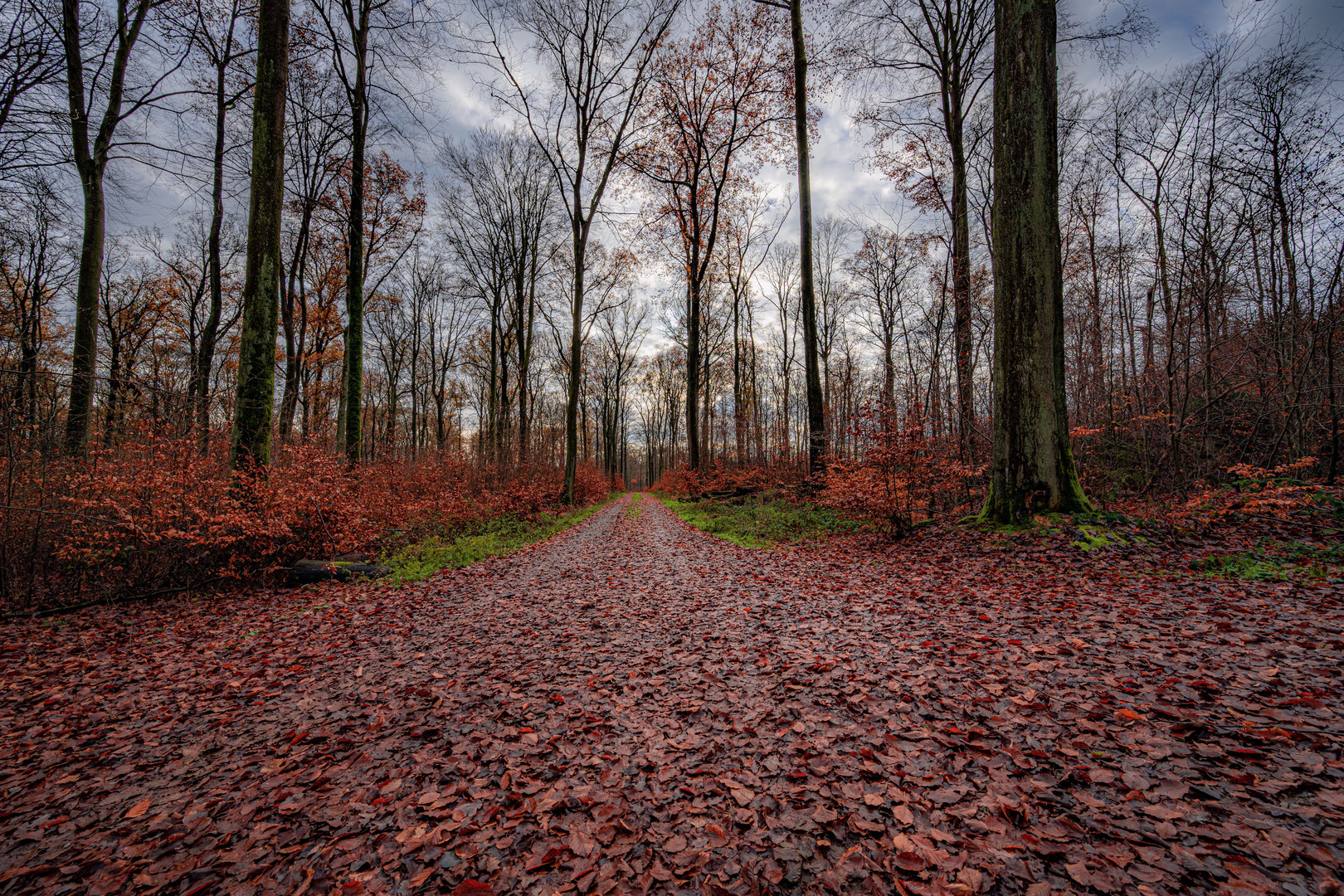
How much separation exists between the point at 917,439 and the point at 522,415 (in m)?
17.0

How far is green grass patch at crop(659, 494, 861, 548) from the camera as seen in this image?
934 centimetres

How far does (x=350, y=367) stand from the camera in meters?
11.0


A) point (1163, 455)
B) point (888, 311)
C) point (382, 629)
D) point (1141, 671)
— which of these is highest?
point (888, 311)

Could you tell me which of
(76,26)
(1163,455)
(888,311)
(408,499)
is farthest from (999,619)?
(888,311)

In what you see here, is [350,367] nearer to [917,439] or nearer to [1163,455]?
[917,439]

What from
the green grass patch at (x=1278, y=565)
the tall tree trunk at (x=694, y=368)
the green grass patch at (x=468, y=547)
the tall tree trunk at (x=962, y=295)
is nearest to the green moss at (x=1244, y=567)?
the green grass patch at (x=1278, y=565)

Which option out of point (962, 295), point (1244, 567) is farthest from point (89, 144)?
point (1244, 567)

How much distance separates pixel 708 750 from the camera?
8.39 ft

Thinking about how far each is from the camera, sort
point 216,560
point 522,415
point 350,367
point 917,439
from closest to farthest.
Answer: point 216,560 < point 917,439 < point 350,367 < point 522,415

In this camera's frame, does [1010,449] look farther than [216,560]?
Yes

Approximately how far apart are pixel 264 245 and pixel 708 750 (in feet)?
30.0

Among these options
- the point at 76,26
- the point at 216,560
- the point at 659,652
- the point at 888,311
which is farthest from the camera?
the point at 888,311

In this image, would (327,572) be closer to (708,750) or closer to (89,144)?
(708,750)

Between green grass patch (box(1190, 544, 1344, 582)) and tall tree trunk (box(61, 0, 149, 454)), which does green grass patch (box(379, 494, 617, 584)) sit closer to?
tall tree trunk (box(61, 0, 149, 454))
